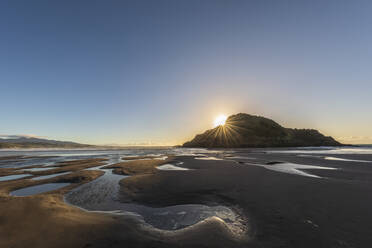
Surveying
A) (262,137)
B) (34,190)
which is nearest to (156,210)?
(34,190)

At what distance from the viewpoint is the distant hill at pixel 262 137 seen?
119131 millimetres

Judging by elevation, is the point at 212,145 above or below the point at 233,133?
below

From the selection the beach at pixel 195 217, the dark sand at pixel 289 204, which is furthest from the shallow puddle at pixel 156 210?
the dark sand at pixel 289 204

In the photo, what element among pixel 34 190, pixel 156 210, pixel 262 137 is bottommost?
pixel 34 190

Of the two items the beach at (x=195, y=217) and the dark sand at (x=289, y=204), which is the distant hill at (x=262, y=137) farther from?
the beach at (x=195, y=217)

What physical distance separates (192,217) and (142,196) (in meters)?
4.23

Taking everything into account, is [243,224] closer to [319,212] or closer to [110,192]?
[319,212]

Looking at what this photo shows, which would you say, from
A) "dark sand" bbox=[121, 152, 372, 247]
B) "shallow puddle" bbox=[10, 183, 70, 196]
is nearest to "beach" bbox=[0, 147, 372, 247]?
"dark sand" bbox=[121, 152, 372, 247]

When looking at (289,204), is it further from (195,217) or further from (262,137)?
(262,137)

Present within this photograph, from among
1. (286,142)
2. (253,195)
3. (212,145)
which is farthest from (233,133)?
(253,195)

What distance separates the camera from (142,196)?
9.39 m

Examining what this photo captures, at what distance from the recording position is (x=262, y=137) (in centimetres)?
12550

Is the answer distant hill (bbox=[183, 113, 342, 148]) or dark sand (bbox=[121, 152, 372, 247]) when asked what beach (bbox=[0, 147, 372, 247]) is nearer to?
dark sand (bbox=[121, 152, 372, 247])

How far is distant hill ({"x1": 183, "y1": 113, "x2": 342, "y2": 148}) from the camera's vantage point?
391 ft
